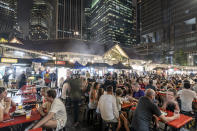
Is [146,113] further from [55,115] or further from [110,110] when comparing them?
[55,115]

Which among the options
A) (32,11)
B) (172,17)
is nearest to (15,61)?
(172,17)

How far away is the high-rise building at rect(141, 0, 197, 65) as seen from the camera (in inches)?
2591

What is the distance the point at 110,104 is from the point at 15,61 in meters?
8.43

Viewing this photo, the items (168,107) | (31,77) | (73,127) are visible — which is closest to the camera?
(168,107)

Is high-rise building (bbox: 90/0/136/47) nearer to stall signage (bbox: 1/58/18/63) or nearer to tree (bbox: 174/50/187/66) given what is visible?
tree (bbox: 174/50/187/66)

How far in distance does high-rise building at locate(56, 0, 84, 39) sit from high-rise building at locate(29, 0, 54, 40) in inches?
1159

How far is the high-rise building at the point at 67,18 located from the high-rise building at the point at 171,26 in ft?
195

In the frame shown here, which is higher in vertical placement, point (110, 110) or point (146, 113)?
point (146, 113)

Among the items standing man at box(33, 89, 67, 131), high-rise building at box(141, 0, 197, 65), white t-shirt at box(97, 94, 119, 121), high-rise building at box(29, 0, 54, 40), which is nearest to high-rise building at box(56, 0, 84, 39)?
Answer: high-rise building at box(29, 0, 54, 40)

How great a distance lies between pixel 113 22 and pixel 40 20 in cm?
8117

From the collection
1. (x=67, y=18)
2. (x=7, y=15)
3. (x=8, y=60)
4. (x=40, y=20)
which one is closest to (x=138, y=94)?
(x=8, y=60)

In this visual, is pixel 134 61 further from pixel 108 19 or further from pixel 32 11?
pixel 32 11

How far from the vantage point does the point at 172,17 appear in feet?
260

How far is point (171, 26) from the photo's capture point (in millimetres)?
79062
